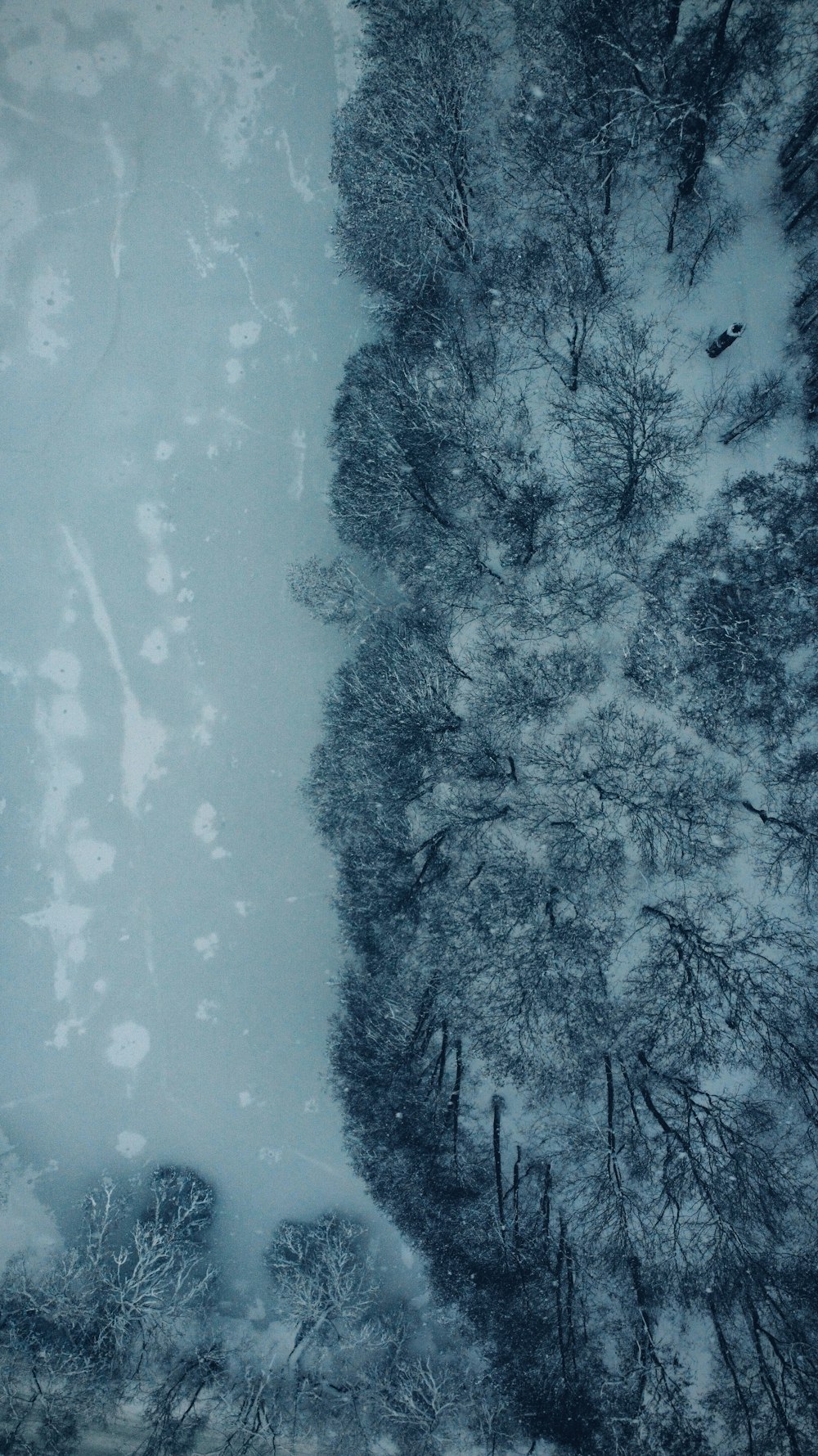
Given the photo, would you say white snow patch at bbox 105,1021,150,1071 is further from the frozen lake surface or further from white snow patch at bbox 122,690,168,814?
white snow patch at bbox 122,690,168,814

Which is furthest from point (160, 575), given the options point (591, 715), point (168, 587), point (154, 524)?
point (591, 715)

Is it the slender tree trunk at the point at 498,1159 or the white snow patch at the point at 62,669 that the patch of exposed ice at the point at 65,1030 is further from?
the slender tree trunk at the point at 498,1159

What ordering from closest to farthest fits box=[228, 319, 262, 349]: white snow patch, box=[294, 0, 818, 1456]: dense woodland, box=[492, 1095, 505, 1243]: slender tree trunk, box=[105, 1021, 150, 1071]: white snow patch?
box=[294, 0, 818, 1456]: dense woodland, box=[492, 1095, 505, 1243]: slender tree trunk, box=[228, 319, 262, 349]: white snow patch, box=[105, 1021, 150, 1071]: white snow patch

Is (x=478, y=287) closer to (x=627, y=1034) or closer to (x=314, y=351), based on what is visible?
(x=314, y=351)

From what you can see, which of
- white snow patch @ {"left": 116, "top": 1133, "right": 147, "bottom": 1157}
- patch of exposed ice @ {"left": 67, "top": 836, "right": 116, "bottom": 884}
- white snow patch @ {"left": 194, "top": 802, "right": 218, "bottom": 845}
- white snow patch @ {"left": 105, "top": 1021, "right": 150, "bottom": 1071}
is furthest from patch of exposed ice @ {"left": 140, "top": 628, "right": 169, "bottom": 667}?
white snow patch @ {"left": 116, "top": 1133, "right": 147, "bottom": 1157}

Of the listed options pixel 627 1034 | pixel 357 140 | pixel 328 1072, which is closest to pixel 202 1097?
pixel 328 1072

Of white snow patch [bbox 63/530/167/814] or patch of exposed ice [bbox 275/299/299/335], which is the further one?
white snow patch [bbox 63/530/167/814]
